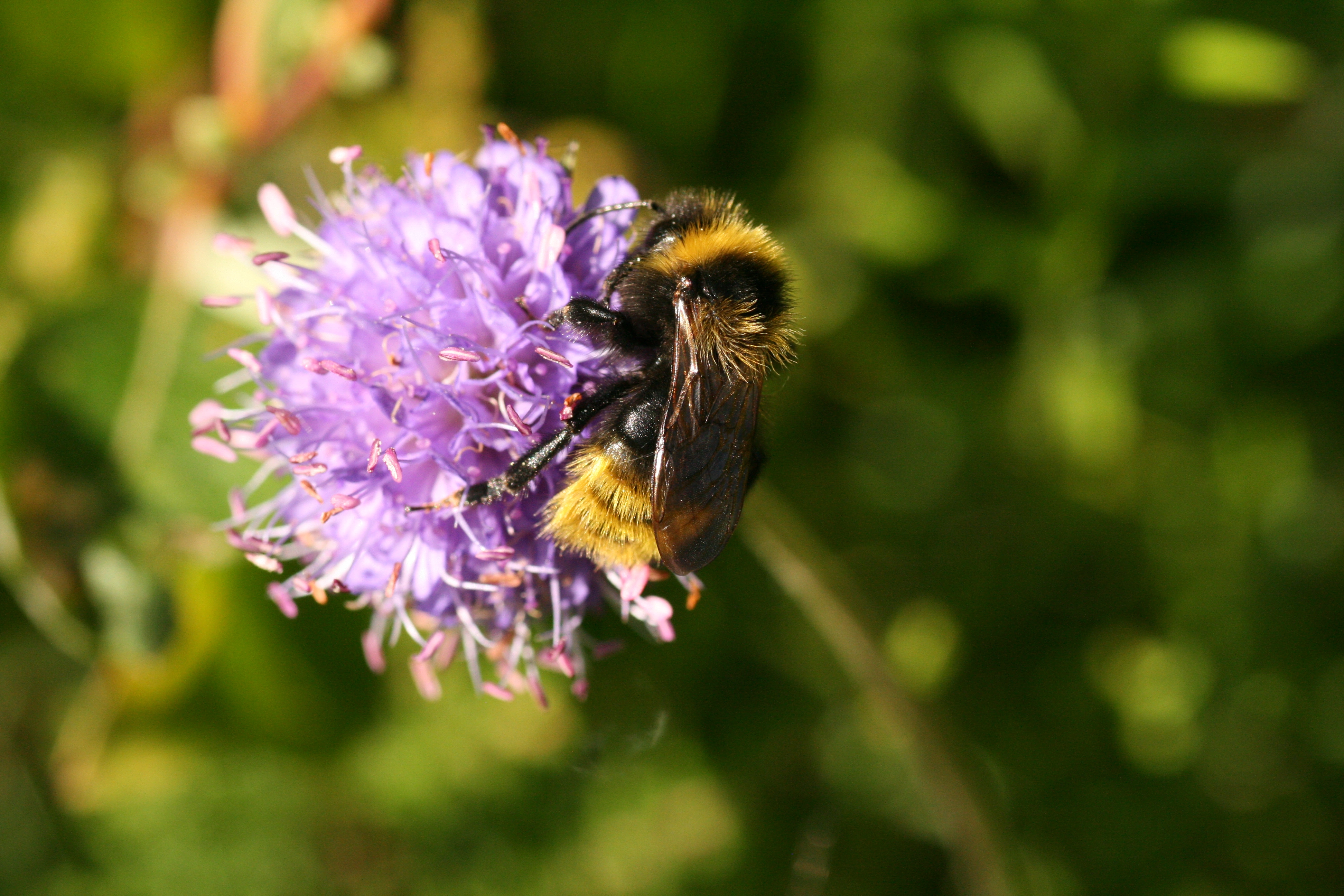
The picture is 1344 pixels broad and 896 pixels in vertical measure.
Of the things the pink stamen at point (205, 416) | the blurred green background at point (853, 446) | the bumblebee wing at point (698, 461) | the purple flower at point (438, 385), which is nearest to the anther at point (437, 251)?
the purple flower at point (438, 385)

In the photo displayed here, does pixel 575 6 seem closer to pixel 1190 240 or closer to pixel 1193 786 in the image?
pixel 1190 240

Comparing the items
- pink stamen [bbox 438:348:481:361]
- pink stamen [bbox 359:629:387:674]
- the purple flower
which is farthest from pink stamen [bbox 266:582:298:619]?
pink stamen [bbox 438:348:481:361]

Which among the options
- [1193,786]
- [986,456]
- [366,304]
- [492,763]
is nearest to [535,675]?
[366,304]

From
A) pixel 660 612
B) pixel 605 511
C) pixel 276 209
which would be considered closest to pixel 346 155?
pixel 276 209

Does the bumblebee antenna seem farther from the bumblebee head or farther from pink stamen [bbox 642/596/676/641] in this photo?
pink stamen [bbox 642/596/676/641]

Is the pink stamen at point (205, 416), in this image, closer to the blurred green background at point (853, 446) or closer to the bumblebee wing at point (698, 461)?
the blurred green background at point (853, 446)

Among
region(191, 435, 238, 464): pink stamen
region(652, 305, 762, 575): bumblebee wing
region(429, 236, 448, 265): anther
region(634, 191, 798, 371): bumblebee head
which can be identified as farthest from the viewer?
region(191, 435, 238, 464): pink stamen

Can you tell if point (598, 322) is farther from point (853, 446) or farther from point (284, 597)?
point (853, 446)
